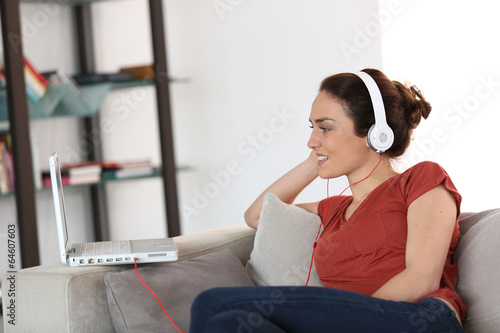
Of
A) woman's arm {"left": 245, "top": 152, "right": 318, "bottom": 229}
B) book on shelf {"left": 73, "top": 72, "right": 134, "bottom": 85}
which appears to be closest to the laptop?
woman's arm {"left": 245, "top": 152, "right": 318, "bottom": 229}

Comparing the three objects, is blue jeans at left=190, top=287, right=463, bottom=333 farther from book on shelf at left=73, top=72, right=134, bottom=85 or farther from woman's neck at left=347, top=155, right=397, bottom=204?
book on shelf at left=73, top=72, right=134, bottom=85

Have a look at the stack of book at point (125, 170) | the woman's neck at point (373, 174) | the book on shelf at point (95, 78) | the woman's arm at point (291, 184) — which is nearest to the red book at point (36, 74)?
the book on shelf at point (95, 78)

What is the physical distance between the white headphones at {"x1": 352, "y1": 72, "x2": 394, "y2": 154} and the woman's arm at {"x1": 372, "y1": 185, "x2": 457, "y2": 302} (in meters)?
0.25

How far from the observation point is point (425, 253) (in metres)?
1.51

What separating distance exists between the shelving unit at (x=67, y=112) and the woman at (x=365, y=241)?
111 cm

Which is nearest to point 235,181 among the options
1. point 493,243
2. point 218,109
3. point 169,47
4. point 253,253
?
point 218,109

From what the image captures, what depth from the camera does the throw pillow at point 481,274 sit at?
1.60 m

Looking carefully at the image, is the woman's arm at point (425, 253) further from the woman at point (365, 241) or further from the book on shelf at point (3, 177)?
the book on shelf at point (3, 177)

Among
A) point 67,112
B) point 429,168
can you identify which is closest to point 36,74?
point 67,112

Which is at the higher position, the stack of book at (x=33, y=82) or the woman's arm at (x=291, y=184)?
the stack of book at (x=33, y=82)

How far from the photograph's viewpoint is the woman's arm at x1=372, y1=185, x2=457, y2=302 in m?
1.51

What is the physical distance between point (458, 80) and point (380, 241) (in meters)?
1.33

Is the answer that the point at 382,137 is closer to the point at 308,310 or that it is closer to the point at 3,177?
the point at 308,310

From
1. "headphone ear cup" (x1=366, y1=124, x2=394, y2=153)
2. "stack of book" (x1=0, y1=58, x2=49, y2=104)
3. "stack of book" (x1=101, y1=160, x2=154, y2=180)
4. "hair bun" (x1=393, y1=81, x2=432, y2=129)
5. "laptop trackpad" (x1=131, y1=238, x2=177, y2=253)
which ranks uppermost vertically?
"stack of book" (x1=0, y1=58, x2=49, y2=104)
